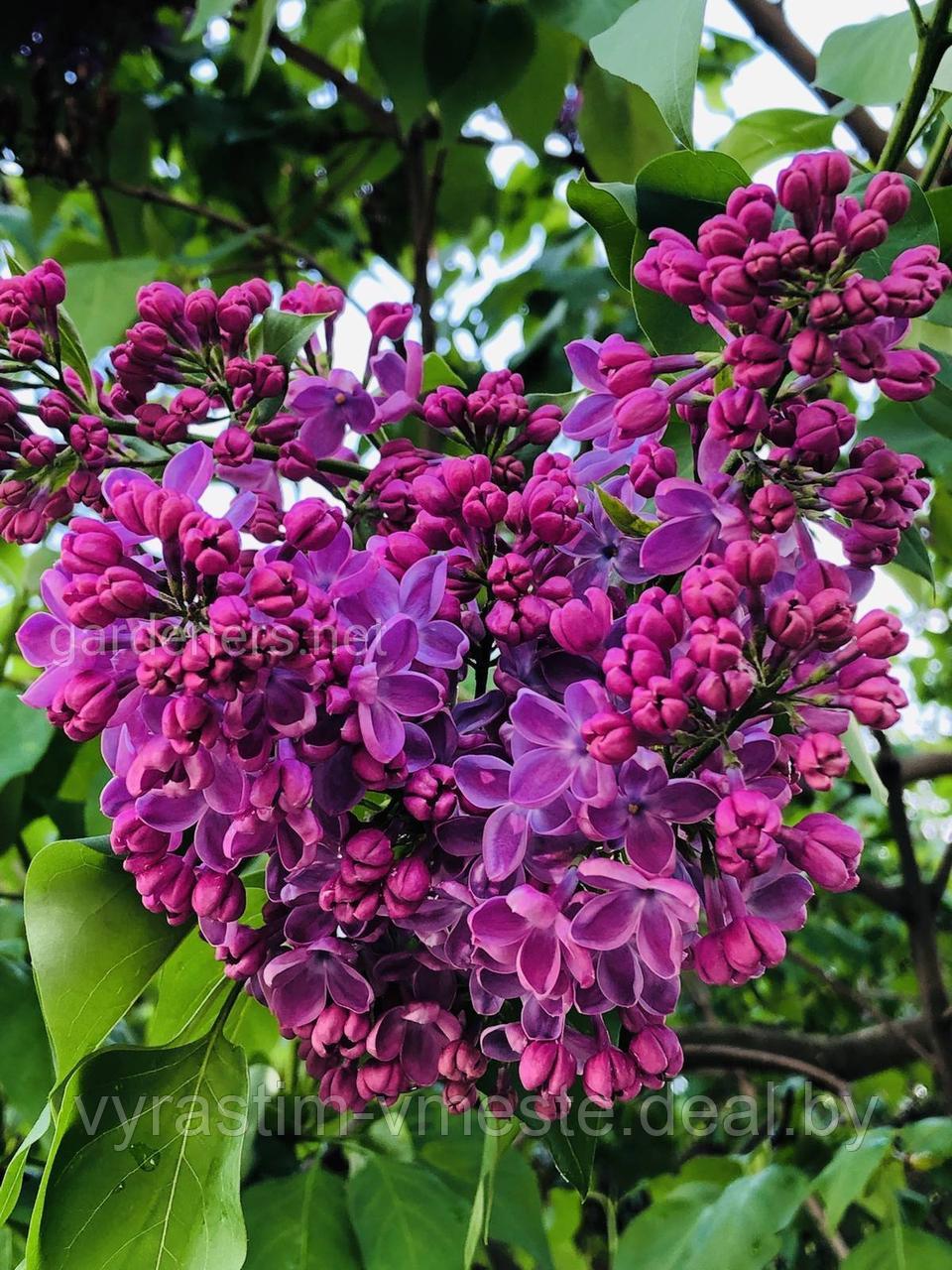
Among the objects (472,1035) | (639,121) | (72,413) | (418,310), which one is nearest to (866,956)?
(418,310)

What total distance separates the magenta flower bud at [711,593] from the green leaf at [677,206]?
219 millimetres

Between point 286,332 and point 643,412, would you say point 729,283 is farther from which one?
point 286,332

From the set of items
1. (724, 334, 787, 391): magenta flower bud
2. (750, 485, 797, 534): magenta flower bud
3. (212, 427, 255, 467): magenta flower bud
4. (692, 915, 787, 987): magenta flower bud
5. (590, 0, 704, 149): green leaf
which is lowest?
(692, 915, 787, 987): magenta flower bud

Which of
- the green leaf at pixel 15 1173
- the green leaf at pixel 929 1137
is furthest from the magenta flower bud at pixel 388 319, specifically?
the green leaf at pixel 929 1137

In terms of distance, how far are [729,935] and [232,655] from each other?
0.84ft

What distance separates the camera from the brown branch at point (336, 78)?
1.53 m

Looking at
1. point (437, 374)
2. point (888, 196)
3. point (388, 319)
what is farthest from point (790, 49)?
point (888, 196)

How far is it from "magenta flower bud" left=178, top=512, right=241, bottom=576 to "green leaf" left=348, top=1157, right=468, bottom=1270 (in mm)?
660

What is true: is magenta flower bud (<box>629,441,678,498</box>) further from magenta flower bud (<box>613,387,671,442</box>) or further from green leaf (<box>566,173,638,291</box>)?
green leaf (<box>566,173,638,291</box>)

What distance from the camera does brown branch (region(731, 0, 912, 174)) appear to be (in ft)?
3.74

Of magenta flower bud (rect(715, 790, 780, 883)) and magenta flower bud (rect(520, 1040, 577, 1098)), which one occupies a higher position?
magenta flower bud (rect(715, 790, 780, 883))

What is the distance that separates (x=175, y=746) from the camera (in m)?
0.49

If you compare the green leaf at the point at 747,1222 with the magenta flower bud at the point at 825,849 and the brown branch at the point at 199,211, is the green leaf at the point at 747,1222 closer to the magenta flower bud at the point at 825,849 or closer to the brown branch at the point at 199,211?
the magenta flower bud at the point at 825,849

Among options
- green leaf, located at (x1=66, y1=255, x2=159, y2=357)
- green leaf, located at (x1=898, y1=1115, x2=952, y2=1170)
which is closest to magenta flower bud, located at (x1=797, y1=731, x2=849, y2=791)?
green leaf, located at (x1=898, y1=1115, x2=952, y2=1170)
